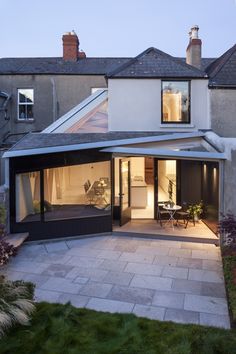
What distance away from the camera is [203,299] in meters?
7.55

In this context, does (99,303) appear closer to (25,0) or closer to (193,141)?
(193,141)

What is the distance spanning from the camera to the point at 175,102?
15617mm

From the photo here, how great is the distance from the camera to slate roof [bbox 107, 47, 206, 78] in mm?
15312

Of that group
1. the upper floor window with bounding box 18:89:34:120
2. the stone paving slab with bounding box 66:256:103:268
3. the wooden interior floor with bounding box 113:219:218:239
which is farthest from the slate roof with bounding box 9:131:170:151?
the upper floor window with bounding box 18:89:34:120

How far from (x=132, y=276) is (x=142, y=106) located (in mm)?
9133

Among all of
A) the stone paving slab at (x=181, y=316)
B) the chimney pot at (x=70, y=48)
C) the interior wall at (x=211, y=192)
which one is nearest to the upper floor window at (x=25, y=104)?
the chimney pot at (x=70, y=48)

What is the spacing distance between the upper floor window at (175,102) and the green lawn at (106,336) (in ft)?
36.2

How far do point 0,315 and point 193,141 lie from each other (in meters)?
9.86

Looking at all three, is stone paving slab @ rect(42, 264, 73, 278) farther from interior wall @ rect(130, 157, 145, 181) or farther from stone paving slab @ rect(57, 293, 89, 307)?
interior wall @ rect(130, 157, 145, 181)

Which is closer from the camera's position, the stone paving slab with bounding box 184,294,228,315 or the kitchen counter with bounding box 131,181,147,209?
the stone paving slab with bounding box 184,294,228,315

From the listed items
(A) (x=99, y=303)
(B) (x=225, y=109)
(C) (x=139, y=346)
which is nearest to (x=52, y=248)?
(A) (x=99, y=303)

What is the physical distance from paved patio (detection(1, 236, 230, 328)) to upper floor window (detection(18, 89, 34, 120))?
12.6m

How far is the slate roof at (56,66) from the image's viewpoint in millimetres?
22000

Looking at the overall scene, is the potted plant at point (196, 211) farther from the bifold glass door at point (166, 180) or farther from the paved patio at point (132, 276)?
the paved patio at point (132, 276)
